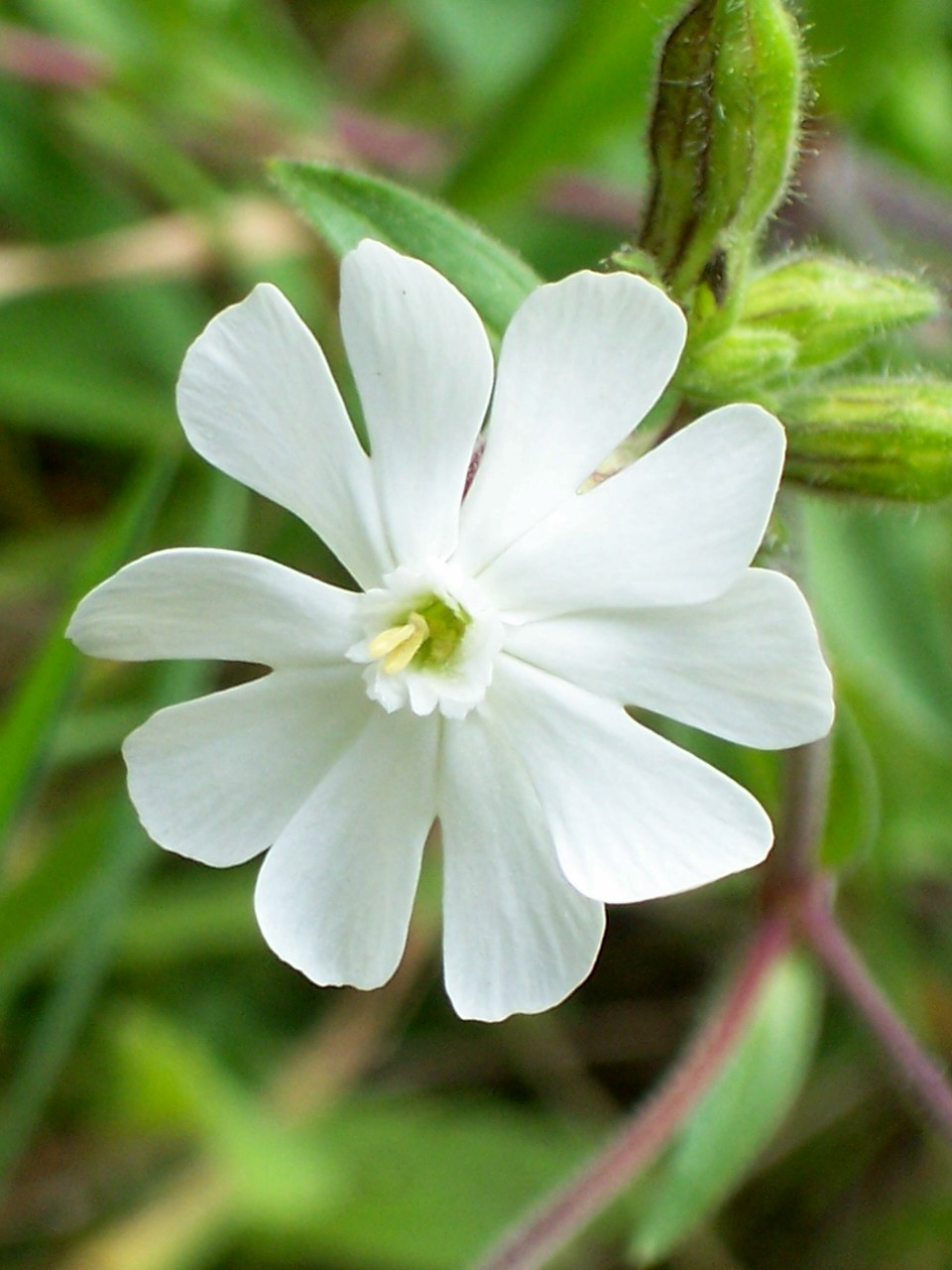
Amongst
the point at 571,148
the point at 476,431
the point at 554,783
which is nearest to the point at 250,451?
the point at 476,431

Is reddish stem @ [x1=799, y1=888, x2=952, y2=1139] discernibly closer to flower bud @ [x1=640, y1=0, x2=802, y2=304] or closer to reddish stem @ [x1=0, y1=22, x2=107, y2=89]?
flower bud @ [x1=640, y1=0, x2=802, y2=304]

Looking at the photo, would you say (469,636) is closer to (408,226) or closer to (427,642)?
(427,642)

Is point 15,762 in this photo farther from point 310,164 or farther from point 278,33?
point 278,33

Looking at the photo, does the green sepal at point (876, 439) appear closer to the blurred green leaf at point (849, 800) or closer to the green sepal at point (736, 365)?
the green sepal at point (736, 365)

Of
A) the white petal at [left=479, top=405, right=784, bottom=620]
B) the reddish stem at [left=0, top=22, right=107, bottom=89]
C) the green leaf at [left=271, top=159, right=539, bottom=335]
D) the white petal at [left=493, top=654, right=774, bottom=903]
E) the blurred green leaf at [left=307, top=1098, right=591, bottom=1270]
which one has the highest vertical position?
the green leaf at [left=271, top=159, right=539, bottom=335]

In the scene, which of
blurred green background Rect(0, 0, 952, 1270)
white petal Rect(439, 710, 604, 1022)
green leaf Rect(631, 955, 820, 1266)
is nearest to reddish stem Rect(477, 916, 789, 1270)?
green leaf Rect(631, 955, 820, 1266)

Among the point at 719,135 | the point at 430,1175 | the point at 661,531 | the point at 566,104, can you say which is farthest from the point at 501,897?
the point at 566,104

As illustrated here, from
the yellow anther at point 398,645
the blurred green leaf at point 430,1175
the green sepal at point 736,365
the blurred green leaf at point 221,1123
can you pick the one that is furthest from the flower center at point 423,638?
the blurred green leaf at point 430,1175
